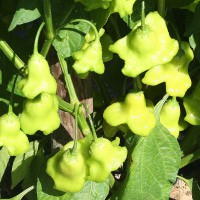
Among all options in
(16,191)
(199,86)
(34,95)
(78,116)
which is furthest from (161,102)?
(16,191)

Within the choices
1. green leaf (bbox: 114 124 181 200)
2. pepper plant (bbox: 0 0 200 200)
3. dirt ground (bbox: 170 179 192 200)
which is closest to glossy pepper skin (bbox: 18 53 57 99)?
pepper plant (bbox: 0 0 200 200)

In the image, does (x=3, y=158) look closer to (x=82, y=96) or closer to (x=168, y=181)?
(x=82, y=96)

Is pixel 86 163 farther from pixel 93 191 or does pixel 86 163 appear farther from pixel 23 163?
pixel 23 163

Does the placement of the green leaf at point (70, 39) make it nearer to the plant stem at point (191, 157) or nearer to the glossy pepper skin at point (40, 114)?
the glossy pepper skin at point (40, 114)

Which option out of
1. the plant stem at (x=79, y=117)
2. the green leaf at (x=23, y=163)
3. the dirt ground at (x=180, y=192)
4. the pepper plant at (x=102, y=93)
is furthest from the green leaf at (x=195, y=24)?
the dirt ground at (x=180, y=192)

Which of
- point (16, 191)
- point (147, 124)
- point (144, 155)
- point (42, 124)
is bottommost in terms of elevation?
point (16, 191)

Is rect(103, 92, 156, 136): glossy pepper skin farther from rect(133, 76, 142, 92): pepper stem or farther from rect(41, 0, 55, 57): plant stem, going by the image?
rect(41, 0, 55, 57): plant stem

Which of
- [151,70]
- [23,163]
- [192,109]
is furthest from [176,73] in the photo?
[23,163]
